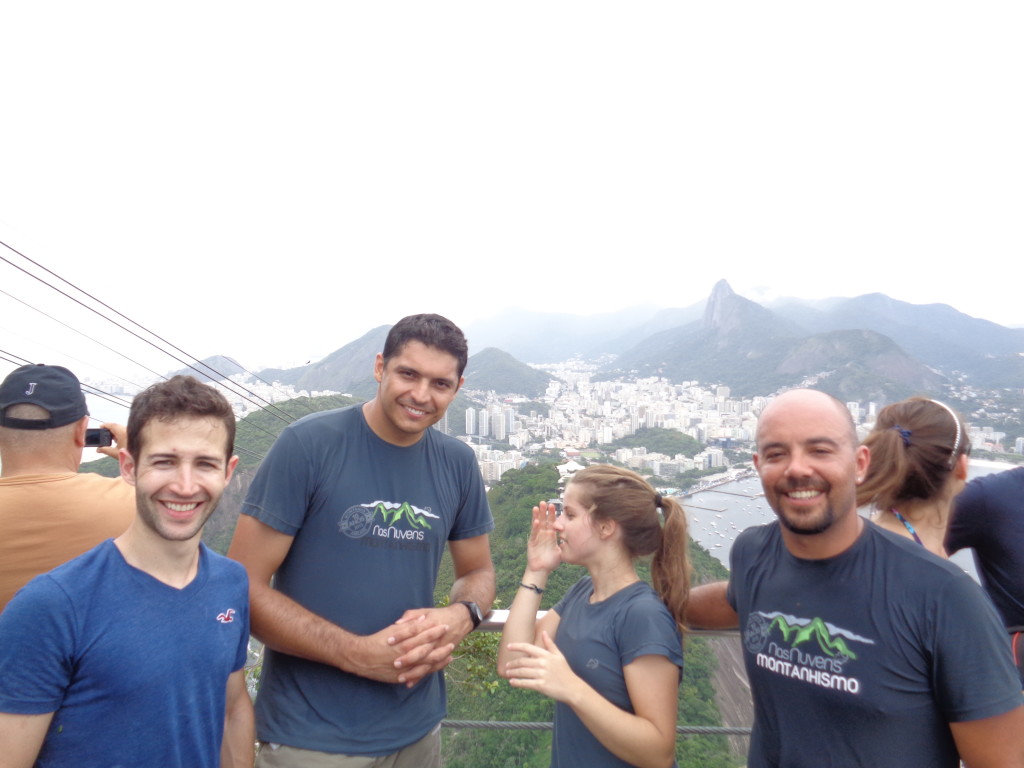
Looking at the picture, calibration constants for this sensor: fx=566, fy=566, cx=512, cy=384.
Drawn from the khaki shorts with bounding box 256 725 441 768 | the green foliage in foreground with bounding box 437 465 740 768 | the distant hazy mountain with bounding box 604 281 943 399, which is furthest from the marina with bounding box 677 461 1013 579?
the distant hazy mountain with bounding box 604 281 943 399

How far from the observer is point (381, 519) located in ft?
6.52

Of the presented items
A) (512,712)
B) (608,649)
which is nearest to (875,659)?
(608,649)

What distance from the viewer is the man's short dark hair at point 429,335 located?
7.02ft

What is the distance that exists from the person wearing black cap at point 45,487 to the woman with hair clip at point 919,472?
104 inches

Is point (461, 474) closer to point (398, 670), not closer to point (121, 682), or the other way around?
point (398, 670)

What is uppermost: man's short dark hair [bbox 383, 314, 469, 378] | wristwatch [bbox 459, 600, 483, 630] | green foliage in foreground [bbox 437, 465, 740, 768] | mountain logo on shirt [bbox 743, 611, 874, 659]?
man's short dark hair [bbox 383, 314, 469, 378]

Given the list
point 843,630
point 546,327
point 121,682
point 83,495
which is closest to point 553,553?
point 843,630

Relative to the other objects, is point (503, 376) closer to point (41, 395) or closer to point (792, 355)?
point (792, 355)

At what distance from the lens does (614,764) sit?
173 cm

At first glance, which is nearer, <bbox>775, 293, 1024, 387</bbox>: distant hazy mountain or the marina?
the marina

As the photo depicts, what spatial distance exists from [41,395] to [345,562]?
1209 millimetres

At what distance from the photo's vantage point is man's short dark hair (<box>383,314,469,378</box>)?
7.02ft

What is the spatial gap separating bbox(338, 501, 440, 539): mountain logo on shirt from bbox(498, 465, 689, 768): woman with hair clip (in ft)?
1.63

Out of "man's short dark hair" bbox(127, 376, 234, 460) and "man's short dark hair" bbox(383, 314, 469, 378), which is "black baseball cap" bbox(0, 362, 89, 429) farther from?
"man's short dark hair" bbox(383, 314, 469, 378)
